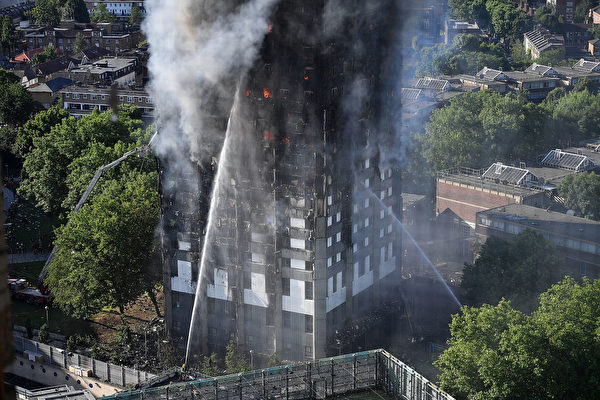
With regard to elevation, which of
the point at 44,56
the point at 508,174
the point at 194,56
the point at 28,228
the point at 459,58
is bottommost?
the point at 28,228

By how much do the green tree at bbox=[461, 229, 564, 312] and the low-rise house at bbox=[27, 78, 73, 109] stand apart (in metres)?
92.7

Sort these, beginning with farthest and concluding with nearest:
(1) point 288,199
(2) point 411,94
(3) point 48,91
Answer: (3) point 48,91 < (2) point 411,94 < (1) point 288,199

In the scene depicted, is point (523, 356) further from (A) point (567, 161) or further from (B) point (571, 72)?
(B) point (571, 72)

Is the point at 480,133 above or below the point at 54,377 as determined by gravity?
above

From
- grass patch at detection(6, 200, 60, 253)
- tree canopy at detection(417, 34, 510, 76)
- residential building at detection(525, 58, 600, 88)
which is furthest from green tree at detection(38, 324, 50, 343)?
residential building at detection(525, 58, 600, 88)

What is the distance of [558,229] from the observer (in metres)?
86.1

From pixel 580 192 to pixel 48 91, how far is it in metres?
88.8

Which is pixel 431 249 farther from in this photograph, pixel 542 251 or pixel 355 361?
pixel 355 361

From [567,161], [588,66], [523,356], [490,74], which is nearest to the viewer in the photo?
[523,356]

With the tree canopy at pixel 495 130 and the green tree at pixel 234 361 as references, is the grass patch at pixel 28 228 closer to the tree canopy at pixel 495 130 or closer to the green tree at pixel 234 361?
the green tree at pixel 234 361

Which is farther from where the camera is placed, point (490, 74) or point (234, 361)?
point (490, 74)

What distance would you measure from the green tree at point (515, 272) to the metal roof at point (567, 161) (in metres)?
39.2

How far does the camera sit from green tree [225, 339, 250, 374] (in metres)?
61.0

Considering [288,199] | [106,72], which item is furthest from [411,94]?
[288,199]
